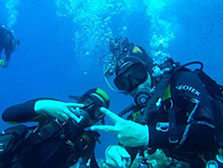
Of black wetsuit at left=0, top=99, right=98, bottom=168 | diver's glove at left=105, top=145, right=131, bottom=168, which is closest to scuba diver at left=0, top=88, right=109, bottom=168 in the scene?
black wetsuit at left=0, top=99, right=98, bottom=168

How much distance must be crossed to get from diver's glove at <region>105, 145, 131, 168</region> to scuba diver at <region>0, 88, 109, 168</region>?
0.67 m

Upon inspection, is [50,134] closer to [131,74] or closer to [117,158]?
[117,158]

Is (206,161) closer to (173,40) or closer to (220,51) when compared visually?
(173,40)

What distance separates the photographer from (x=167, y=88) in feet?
8.67

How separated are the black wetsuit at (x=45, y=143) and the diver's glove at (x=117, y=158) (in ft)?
2.69

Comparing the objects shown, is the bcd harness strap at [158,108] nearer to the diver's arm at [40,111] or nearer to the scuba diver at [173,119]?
the scuba diver at [173,119]

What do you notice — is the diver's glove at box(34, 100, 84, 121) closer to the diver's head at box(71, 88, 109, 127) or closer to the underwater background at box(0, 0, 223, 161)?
the diver's head at box(71, 88, 109, 127)

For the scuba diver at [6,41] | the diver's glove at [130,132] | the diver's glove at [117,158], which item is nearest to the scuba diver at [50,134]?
the diver's glove at [117,158]

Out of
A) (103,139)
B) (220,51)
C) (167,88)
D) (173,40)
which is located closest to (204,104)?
(167,88)

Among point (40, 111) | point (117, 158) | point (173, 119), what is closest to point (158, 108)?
point (173, 119)

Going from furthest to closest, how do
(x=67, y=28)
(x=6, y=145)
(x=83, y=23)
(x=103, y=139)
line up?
(x=67, y=28)
(x=83, y=23)
(x=103, y=139)
(x=6, y=145)

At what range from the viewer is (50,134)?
3154 mm

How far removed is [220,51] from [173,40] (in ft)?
33.0

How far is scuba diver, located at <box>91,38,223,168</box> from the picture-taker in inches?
81.3
